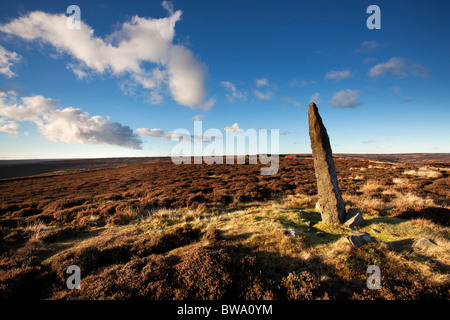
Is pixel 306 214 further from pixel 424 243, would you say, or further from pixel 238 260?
pixel 238 260

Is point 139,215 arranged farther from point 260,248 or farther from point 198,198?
point 260,248

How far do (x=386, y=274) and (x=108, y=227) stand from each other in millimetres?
11335

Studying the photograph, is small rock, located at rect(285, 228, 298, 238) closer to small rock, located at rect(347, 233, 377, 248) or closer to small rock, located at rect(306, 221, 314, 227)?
small rock, located at rect(306, 221, 314, 227)

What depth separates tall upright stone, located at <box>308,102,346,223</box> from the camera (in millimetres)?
7633

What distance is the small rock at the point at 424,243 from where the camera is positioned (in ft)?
17.4

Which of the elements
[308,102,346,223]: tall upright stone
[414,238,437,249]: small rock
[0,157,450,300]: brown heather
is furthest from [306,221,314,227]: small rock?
[414,238,437,249]: small rock

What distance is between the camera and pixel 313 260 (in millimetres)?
5031

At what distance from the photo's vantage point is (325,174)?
7.91m

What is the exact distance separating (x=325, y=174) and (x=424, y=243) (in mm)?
3480

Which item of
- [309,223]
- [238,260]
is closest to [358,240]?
[309,223]

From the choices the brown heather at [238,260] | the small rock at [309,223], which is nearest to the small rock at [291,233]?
the brown heather at [238,260]

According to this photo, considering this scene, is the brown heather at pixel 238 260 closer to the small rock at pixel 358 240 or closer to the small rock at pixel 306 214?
the small rock at pixel 306 214
